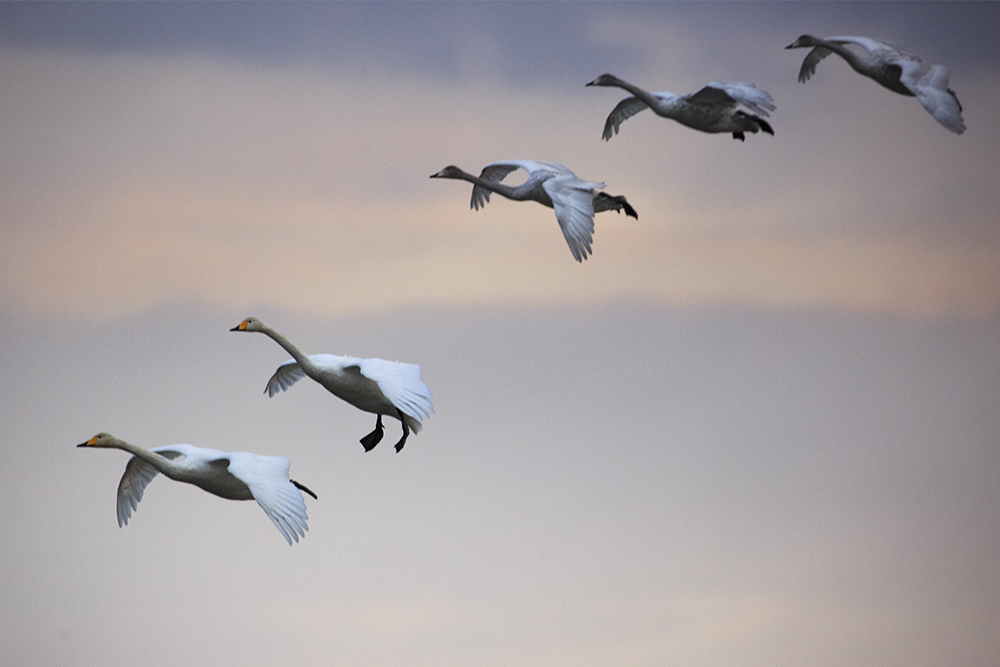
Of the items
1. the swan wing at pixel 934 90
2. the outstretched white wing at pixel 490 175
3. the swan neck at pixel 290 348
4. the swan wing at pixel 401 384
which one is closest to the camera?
the swan wing at pixel 401 384

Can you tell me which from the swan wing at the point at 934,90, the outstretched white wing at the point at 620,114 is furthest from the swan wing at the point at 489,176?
the swan wing at the point at 934,90

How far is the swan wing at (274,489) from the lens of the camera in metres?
23.2

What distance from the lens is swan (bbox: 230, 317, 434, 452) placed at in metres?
24.6

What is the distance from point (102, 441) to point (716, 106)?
1219cm

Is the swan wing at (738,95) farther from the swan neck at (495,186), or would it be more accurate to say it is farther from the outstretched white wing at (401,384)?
the outstretched white wing at (401,384)

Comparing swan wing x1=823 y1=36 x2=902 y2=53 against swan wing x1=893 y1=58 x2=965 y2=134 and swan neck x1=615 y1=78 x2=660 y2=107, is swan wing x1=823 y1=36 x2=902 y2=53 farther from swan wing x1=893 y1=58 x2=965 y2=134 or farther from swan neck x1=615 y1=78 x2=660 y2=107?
swan neck x1=615 y1=78 x2=660 y2=107

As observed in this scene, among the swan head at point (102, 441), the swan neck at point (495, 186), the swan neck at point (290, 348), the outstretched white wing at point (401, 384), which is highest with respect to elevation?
the swan neck at point (495, 186)

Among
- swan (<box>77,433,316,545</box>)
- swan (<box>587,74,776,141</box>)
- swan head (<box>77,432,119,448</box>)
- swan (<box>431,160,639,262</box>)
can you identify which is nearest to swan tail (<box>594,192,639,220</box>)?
swan (<box>431,160,639,262</box>)

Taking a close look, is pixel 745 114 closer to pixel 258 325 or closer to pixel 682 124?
pixel 682 124

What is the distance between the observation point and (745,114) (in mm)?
27703

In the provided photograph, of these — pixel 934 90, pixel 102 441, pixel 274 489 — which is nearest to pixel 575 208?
pixel 934 90

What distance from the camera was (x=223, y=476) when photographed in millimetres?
25500

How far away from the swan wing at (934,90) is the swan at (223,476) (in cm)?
1176

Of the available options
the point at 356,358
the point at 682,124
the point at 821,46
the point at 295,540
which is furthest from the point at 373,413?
the point at 821,46
